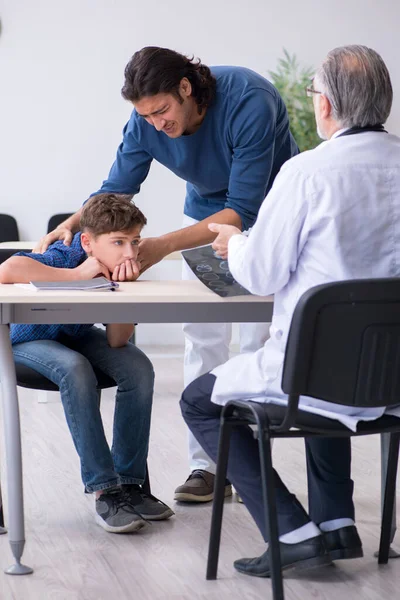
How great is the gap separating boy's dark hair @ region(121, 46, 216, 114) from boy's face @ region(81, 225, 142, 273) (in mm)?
399

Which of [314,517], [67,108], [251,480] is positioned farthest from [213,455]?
[67,108]

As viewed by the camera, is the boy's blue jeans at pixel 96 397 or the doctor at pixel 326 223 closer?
the doctor at pixel 326 223

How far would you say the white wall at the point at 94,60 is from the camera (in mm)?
5652

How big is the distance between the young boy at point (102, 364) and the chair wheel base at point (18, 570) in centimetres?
33

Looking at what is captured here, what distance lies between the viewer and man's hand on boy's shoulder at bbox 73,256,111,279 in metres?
2.29

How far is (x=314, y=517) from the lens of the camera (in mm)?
2154

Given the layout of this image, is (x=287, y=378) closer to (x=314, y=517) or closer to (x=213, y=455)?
(x=213, y=455)

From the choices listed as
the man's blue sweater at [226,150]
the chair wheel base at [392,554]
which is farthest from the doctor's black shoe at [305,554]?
the man's blue sweater at [226,150]

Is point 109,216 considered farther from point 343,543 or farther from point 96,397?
point 343,543

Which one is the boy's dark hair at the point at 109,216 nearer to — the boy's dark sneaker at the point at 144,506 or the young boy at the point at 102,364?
the young boy at the point at 102,364

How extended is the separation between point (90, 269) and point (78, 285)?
21cm

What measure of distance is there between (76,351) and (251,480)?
2.47 ft

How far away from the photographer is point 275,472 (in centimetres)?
199

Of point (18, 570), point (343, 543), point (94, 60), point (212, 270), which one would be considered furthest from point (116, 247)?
point (94, 60)
